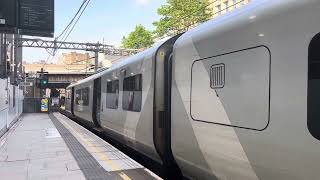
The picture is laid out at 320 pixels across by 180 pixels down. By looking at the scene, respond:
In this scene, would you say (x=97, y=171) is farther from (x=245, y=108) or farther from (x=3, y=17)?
(x=3, y=17)

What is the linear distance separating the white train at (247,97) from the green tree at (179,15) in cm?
3849

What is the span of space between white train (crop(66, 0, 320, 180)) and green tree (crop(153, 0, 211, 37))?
3849 centimetres

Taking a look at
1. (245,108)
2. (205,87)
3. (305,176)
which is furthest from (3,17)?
(305,176)

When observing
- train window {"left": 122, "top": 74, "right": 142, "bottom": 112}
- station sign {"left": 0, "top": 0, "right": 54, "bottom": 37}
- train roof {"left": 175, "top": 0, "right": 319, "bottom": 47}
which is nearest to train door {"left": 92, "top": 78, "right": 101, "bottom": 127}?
station sign {"left": 0, "top": 0, "right": 54, "bottom": 37}

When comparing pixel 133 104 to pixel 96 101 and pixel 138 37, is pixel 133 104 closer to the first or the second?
pixel 96 101

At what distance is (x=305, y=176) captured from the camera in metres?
3.65

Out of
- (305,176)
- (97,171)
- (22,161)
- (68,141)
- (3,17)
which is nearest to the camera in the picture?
(305,176)

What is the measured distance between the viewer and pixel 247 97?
4.53 meters

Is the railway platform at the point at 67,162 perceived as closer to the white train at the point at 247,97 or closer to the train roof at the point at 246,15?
the white train at the point at 247,97

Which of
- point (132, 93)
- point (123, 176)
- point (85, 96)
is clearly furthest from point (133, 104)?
point (85, 96)

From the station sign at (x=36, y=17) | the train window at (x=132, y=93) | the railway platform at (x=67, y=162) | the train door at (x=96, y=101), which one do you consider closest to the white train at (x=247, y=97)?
the railway platform at (x=67, y=162)

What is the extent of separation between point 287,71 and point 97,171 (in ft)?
15.6

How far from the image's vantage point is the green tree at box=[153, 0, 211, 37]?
45.5m

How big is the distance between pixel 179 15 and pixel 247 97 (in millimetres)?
42457
